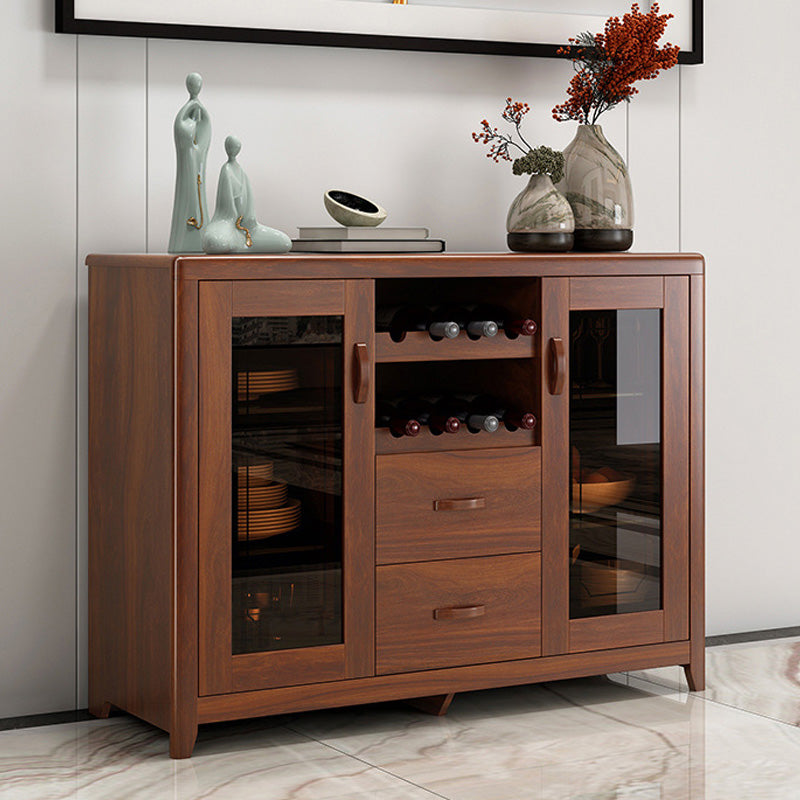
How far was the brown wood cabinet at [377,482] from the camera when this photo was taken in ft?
8.38

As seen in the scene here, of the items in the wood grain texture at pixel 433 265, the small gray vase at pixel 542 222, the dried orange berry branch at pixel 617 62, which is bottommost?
the wood grain texture at pixel 433 265

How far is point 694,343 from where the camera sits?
3014 millimetres

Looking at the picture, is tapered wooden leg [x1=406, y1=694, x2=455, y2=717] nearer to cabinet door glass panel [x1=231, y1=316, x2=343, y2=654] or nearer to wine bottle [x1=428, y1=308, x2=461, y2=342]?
cabinet door glass panel [x1=231, y1=316, x2=343, y2=654]

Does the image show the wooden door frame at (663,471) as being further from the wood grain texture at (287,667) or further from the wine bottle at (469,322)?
the wood grain texture at (287,667)

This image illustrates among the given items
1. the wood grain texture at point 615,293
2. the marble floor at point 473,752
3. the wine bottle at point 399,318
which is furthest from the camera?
the wood grain texture at point 615,293

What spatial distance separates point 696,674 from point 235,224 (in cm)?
138

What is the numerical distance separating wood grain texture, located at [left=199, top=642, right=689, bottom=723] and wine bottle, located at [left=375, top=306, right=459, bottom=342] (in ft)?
2.17

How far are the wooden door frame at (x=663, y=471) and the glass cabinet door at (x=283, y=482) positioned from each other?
0.40 metres

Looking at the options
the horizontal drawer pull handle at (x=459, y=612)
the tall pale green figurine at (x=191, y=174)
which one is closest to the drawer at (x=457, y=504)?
the horizontal drawer pull handle at (x=459, y=612)

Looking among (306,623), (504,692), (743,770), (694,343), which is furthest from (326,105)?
(743,770)

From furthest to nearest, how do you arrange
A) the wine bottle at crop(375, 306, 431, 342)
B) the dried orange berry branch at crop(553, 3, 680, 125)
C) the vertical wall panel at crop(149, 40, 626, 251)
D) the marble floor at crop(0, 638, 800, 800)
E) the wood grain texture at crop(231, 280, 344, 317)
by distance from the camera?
1. the dried orange berry branch at crop(553, 3, 680, 125)
2. the vertical wall panel at crop(149, 40, 626, 251)
3. the wine bottle at crop(375, 306, 431, 342)
4. the wood grain texture at crop(231, 280, 344, 317)
5. the marble floor at crop(0, 638, 800, 800)

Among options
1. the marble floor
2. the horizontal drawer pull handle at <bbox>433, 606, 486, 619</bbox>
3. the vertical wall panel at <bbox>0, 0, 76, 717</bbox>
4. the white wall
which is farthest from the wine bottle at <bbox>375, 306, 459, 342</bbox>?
the marble floor

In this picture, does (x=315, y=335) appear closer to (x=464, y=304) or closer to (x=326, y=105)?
(x=464, y=304)

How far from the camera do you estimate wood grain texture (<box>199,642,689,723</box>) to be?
2.60 meters
